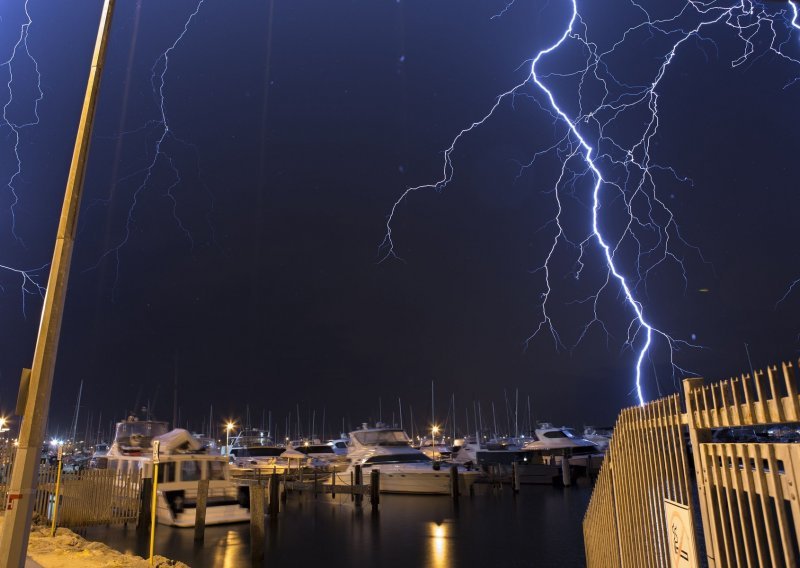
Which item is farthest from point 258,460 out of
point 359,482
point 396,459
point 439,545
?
point 439,545

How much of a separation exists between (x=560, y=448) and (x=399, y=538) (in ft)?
91.8

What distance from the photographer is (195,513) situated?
19.2m

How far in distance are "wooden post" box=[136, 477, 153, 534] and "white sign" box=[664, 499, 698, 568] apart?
1891cm

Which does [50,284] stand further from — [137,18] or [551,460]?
[137,18]

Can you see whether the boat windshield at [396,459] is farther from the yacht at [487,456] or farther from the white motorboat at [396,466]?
the yacht at [487,456]

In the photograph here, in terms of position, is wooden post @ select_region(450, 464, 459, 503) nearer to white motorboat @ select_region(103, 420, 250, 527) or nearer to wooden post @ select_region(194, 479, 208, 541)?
white motorboat @ select_region(103, 420, 250, 527)

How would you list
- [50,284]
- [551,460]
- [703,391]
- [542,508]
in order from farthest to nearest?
[551,460] → [542,508] → [50,284] → [703,391]

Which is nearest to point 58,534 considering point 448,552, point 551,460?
point 448,552

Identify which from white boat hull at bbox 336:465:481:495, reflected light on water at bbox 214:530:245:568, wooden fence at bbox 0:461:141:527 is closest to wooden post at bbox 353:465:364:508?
white boat hull at bbox 336:465:481:495

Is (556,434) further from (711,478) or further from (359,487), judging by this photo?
(711,478)

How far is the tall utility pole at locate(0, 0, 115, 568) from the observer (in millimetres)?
5559

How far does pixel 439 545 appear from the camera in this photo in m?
17.5

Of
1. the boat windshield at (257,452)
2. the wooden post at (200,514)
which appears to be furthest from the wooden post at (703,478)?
the boat windshield at (257,452)

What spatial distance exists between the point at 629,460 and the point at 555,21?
84.5 m
